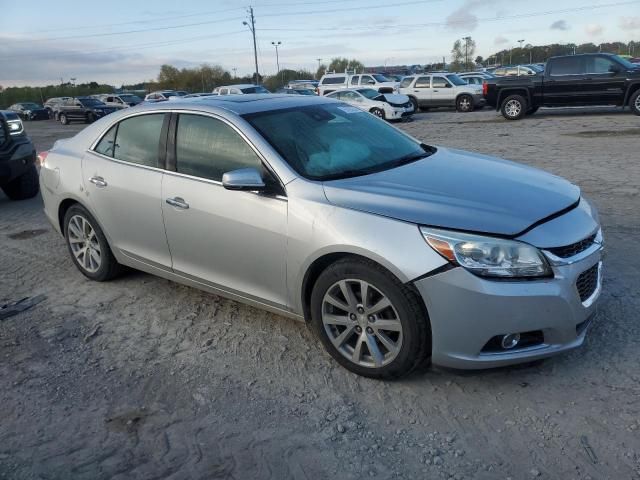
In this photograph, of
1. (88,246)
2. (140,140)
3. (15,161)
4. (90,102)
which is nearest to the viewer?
(140,140)

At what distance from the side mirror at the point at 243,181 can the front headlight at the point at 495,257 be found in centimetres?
120

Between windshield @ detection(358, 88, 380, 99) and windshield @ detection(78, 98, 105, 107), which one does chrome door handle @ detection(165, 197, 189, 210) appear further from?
windshield @ detection(78, 98, 105, 107)

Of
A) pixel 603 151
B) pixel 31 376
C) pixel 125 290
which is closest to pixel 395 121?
pixel 603 151

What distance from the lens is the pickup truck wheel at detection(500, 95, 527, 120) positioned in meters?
18.4

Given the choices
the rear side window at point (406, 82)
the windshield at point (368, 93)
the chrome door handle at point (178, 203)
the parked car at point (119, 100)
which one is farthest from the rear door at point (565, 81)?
the parked car at point (119, 100)

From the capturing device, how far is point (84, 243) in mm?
4988

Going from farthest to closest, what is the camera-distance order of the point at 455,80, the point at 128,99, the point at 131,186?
the point at 128,99 < the point at 455,80 < the point at 131,186

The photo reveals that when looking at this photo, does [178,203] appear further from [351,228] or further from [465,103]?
[465,103]

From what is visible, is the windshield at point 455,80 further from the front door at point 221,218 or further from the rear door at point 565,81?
the front door at point 221,218

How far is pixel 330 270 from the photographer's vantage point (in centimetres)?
319

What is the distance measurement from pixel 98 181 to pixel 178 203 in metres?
1.05

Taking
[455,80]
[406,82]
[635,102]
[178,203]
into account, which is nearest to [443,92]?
[455,80]

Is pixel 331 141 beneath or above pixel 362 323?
above

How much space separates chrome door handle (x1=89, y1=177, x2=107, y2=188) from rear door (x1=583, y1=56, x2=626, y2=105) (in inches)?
653
